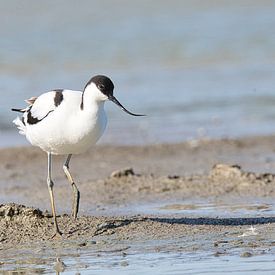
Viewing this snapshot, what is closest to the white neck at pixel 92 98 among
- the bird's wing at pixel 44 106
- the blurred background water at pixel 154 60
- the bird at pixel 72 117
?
the bird at pixel 72 117

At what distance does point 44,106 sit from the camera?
7641 mm

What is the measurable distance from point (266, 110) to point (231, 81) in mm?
2688

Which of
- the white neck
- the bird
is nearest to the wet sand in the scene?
the bird

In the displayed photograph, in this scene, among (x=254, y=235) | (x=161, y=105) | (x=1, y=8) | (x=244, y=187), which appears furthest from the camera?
(x=1, y=8)

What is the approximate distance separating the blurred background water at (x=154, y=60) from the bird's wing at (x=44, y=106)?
4.91 meters

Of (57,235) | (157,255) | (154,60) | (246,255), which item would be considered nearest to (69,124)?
(57,235)

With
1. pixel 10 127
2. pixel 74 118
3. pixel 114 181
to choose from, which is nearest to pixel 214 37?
pixel 10 127

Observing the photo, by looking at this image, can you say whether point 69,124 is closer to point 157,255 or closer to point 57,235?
point 57,235

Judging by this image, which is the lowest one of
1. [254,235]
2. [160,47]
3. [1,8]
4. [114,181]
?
[254,235]

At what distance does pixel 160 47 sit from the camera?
20812 millimetres

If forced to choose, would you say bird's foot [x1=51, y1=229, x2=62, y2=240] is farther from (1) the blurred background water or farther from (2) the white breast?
(1) the blurred background water

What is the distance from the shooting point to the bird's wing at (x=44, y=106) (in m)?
7.55

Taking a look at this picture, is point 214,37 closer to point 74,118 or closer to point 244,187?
point 244,187

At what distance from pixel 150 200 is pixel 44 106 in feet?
6.18
